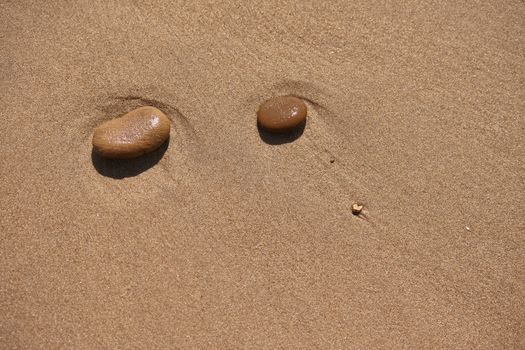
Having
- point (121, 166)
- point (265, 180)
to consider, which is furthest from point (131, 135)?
point (265, 180)

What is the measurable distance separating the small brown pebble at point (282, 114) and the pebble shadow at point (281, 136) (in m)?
0.03

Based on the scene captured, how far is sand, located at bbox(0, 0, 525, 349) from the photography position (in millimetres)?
2207

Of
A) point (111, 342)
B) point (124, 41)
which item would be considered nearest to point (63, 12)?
point (124, 41)

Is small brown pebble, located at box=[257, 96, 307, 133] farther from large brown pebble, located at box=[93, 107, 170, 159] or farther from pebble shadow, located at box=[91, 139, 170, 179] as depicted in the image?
pebble shadow, located at box=[91, 139, 170, 179]

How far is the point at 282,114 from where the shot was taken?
229 cm

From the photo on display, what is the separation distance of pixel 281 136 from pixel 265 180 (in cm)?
25

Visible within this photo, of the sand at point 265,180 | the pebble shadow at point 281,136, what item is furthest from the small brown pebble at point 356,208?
the pebble shadow at point 281,136

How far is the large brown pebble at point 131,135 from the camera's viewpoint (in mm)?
2225

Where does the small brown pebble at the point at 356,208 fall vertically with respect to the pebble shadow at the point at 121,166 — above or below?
above

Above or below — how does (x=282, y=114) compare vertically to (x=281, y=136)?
above

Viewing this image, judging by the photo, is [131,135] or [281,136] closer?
[131,135]

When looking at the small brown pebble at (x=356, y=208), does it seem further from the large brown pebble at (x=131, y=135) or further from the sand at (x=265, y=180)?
the large brown pebble at (x=131, y=135)

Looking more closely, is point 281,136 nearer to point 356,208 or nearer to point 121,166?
point 356,208

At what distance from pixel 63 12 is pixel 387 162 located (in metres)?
1.95
